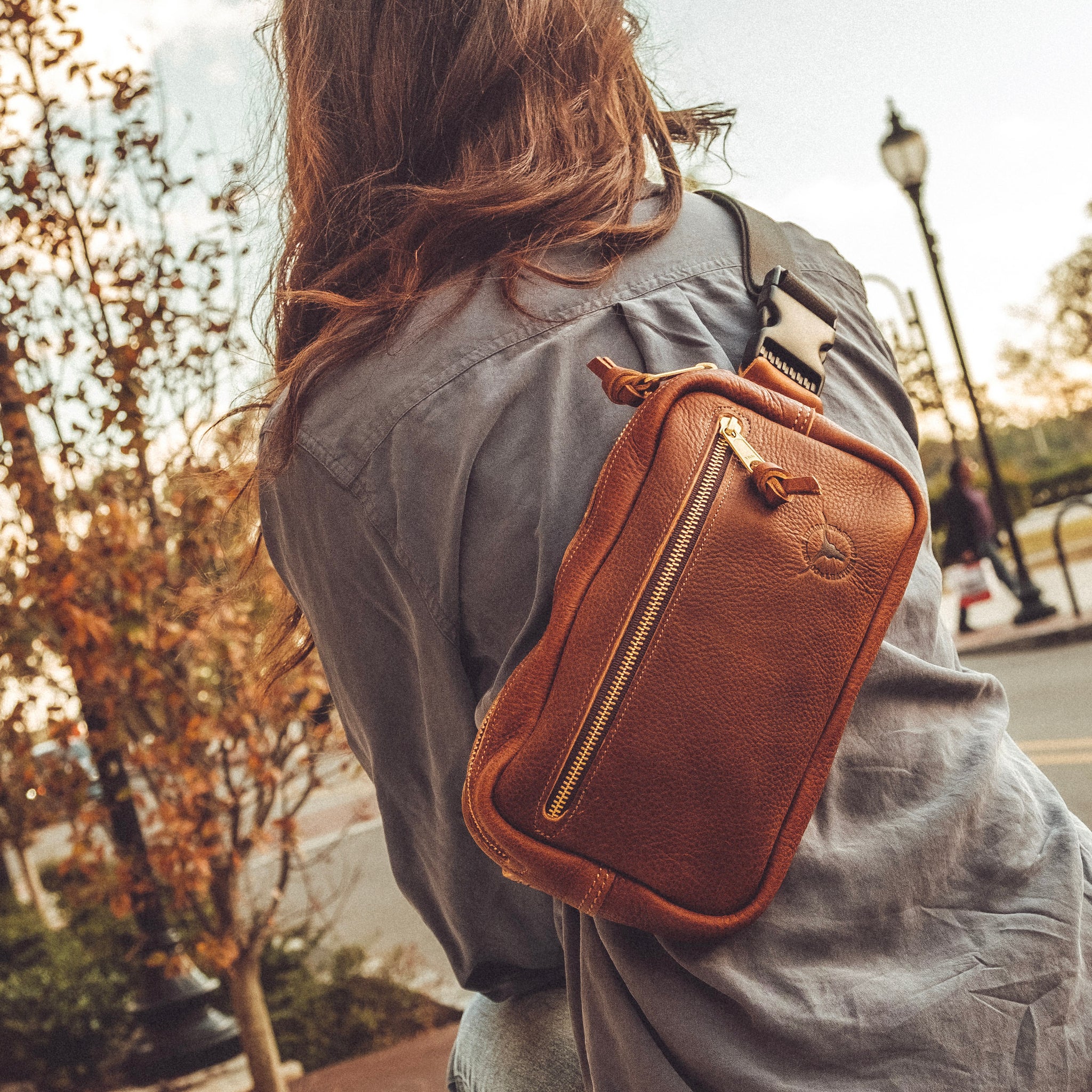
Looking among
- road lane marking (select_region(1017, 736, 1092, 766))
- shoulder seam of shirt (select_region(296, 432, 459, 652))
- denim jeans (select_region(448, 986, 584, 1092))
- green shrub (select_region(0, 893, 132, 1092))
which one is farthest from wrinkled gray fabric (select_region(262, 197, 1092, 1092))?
road lane marking (select_region(1017, 736, 1092, 766))

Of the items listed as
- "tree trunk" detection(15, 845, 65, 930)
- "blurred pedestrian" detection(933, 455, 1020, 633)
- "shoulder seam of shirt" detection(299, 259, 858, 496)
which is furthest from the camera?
"blurred pedestrian" detection(933, 455, 1020, 633)

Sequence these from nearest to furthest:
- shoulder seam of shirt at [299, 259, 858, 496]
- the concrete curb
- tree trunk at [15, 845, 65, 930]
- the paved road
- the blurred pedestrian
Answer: shoulder seam of shirt at [299, 259, 858, 496] < the paved road < tree trunk at [15, 845, 65, 930] < the concrete curb < the blurred pedestrian

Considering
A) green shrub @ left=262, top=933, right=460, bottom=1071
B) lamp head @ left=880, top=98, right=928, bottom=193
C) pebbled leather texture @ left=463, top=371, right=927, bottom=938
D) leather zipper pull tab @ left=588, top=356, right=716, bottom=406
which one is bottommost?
green shrub @ left=262, top=933, right=460, bottom=1071

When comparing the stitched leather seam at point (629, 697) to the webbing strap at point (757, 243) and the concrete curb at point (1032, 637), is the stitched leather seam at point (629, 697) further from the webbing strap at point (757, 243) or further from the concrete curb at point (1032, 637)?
the concrete curb at point (1032, 637)

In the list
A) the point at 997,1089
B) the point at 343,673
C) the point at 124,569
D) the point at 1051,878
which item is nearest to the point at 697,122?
the point at 343,673

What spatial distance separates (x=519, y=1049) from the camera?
1278mm

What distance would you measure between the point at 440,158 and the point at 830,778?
82 cm

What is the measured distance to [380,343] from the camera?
1088 millimetres

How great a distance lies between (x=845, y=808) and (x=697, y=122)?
94cm

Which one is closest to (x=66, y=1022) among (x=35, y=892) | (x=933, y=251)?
(x=35, y=892)

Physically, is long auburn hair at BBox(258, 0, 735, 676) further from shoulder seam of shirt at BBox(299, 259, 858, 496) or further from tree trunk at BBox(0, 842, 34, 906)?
tree trunk at BBox(0, 842, 34, 906)

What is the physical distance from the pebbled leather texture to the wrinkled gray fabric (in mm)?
60

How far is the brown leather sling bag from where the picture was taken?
921 millimetres

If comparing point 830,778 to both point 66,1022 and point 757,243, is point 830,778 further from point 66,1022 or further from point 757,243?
point 66,1022
